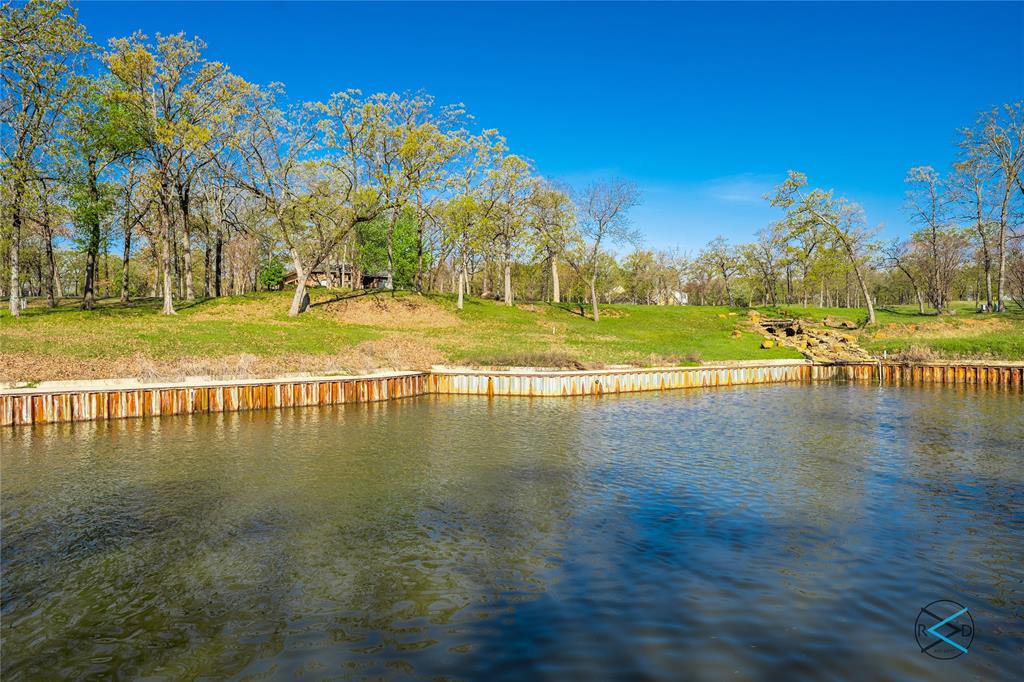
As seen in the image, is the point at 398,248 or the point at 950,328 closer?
the point at 950,328

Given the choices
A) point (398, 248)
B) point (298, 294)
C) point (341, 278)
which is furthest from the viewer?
point (398, 248)

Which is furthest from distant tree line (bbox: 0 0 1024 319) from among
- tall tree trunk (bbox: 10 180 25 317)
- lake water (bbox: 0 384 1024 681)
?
lake water (bbox: 0 384 1024 681)

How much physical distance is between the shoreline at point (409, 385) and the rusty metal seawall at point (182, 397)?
0.03m

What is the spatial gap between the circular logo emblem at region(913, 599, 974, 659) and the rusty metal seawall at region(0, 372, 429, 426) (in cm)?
2291

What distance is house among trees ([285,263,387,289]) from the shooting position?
222 feet

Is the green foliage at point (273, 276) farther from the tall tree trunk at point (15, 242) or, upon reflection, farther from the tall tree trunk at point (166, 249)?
the tall tree trunk at point (15, 242)

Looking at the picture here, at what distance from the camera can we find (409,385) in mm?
29125

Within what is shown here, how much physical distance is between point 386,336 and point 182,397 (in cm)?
1740

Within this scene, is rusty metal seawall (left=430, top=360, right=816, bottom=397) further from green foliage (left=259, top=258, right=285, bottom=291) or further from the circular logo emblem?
green foliage (left=259, top=258, right=285, bottom=291)

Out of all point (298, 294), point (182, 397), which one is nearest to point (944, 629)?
point (182, 397)

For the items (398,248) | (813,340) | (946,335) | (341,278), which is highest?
(398,248)

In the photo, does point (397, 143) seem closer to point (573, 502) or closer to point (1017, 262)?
point (573, 502)

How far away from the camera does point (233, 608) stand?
24.8 feet

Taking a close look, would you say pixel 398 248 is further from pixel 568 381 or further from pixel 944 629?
pixel 944 629
